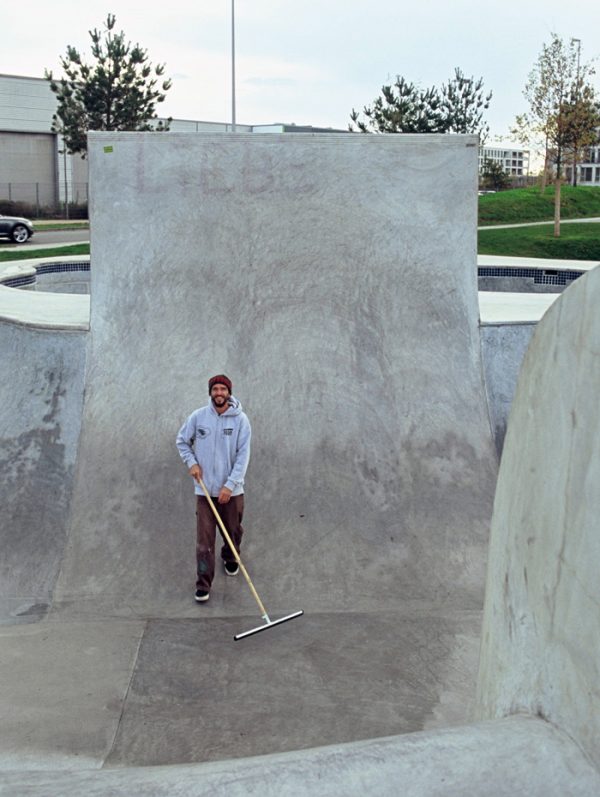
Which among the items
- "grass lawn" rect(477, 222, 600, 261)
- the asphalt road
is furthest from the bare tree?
the asphalt road

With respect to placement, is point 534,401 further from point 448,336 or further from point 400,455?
point 448,336

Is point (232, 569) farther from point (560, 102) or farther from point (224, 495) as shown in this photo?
point (560, 102)

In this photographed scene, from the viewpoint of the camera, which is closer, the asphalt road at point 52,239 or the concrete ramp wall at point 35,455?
the concrete ramp wall at point 35,455

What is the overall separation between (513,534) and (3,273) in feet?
40.8

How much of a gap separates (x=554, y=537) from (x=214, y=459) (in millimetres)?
3430

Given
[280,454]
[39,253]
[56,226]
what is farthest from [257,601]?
[56,226]

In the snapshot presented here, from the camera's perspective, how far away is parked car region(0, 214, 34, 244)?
29484 mm

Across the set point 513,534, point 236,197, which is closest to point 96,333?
point 236,197

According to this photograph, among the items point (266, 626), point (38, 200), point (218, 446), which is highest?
point (38, 200)

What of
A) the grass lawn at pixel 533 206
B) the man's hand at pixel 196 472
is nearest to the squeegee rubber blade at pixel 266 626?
the man's hand at pixel 196 472

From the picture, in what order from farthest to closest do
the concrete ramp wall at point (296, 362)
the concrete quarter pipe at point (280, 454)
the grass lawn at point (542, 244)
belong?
the grass lawn at point (542, 244) → the concrete ramp wall at point (296, 362) → the concrete quarter pipe at point (280, 454)

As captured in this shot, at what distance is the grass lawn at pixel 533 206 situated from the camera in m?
34.4

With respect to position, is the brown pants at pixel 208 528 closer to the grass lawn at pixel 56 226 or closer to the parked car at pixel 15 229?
the parked car at pixel 15 229

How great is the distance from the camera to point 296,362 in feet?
24.2
